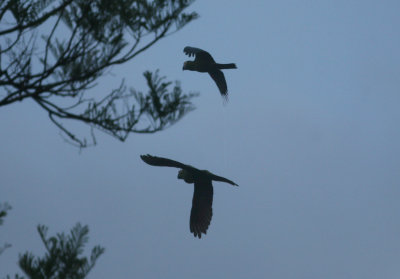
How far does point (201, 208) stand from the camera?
8484 millimetres

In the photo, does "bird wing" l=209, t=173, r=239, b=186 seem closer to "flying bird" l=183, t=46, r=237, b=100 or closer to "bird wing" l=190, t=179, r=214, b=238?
"bird wing" l=190, t=179, r=214, b=238

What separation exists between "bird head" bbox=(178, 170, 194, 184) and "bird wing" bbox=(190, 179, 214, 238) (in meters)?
0.15

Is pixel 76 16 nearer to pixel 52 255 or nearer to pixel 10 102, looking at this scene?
pixel 10 102

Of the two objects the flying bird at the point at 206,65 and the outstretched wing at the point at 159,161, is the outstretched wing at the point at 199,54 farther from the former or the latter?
the outstretched wing at the point at 159,161

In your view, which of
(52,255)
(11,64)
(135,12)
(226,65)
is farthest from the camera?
(226,65)

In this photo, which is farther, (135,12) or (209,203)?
(209,203)

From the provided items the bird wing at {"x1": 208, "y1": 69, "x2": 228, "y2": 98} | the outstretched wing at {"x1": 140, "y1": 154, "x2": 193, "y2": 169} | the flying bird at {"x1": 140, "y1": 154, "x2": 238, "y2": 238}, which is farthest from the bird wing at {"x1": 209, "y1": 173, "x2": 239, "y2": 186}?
the bird wing at {"x1": 208, "y1": 69, "x2": 228, "y2": 98}

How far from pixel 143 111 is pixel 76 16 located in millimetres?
870

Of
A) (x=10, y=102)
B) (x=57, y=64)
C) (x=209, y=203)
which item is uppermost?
(x=209, y=203)

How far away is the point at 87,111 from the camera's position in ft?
17.5

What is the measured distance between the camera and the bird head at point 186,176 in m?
7.99

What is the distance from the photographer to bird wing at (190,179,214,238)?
8.41 metres

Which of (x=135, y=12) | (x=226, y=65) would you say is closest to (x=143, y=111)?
(x=135, y=12)

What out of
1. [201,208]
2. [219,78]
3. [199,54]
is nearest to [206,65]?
[199,54]
